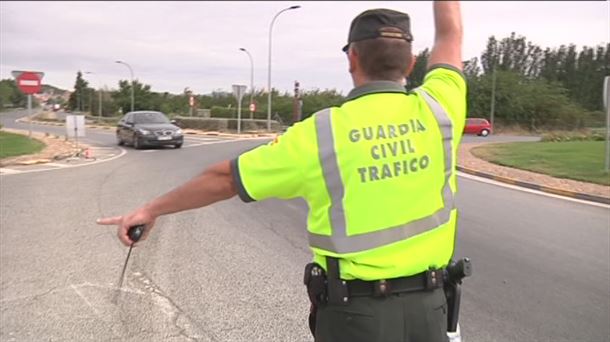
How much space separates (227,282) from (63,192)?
6.49 m

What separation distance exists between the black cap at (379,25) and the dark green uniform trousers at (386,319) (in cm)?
81

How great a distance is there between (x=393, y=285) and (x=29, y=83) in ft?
66.0

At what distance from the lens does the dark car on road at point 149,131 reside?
72.9 feet

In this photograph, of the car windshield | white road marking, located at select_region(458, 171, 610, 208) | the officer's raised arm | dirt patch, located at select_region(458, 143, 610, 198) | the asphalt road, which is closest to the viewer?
the officer's raised arm

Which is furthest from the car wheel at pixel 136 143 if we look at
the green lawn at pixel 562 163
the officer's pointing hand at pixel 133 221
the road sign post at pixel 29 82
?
the officer's pointing hand at pixel 133 221

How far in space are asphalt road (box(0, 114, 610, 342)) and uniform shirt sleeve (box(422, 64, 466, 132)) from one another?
2.38 meters

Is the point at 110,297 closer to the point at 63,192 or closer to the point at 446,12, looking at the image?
the point at 446,12

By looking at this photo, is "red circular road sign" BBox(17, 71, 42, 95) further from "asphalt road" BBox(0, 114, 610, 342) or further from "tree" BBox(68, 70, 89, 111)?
"tree" BBox(68, 70, 89, 111)

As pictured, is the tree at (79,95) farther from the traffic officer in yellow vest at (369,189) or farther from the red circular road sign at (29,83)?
the traffic officer in yellow vest at (369,189)

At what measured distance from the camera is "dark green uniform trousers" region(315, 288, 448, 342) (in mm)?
1742

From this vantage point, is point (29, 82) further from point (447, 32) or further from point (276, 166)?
point (276, 166)

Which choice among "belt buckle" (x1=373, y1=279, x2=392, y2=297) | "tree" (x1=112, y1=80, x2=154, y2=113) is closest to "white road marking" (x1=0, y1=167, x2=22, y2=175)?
"belt buckle" (x1=373, y1=279, x2=392, y2=297)

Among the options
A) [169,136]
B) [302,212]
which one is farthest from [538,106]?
[302,212]

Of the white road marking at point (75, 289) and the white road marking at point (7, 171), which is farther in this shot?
the white road marking at point (7, 171)
